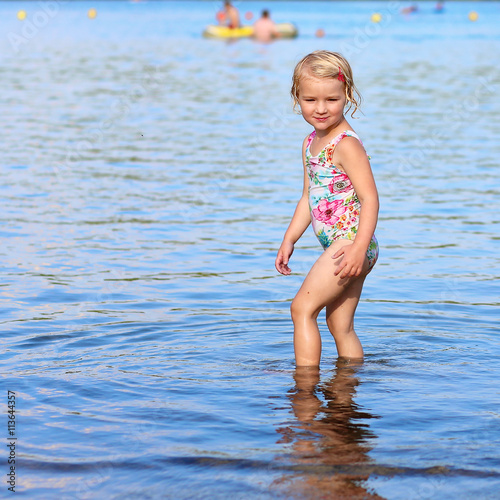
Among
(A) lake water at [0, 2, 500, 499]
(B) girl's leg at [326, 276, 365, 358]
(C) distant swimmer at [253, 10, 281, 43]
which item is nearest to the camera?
(A) lake water at [0, 2, 500, 499]

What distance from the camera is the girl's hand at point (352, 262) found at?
182 inches

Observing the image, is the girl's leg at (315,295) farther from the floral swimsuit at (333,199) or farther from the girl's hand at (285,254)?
→ the girl's hand at (285,254)

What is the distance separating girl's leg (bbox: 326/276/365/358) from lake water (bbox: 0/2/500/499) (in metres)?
0.12

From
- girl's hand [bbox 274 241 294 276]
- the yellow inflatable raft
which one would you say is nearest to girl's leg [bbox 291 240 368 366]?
girl's hand [bbox 274 241 294 276]

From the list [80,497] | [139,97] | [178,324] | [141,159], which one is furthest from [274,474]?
[139,97]

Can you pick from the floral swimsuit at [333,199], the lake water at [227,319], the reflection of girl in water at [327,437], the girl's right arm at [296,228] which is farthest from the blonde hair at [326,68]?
the lake water at [227,319]

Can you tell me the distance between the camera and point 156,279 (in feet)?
24.3

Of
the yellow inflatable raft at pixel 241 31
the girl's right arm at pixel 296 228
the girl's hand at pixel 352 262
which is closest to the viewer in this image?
the girl's hand at pixel 352 262

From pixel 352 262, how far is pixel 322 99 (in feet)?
2.82

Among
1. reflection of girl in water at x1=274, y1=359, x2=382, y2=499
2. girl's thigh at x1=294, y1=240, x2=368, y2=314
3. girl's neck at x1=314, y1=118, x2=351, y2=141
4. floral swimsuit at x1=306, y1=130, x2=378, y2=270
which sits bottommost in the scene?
reflection of girl in water at x1=274, y1=359, x2=382, y2=499

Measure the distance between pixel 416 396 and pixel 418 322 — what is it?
63.4 inches

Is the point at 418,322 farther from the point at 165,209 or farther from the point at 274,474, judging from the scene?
the point at 165,209

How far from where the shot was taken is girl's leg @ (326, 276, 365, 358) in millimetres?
5031

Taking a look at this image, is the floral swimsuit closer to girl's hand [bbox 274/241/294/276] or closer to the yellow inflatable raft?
girl's hand [bbox 274/241/294/276]
